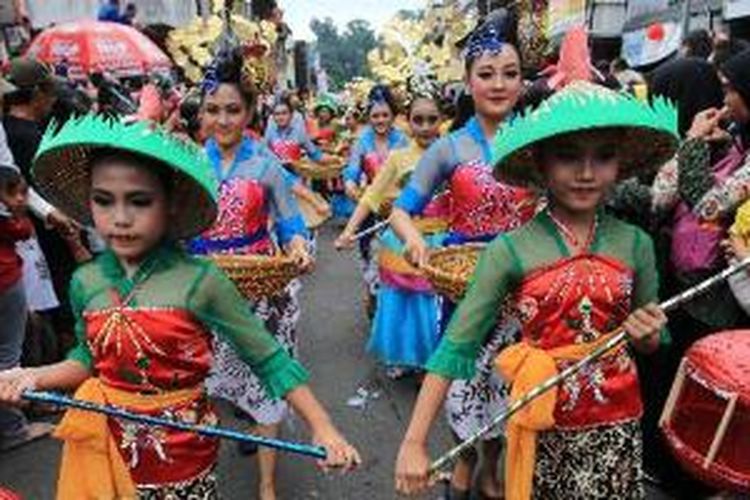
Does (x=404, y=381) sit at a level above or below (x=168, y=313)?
below

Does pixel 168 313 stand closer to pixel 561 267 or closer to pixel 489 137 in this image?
pixel 561 267

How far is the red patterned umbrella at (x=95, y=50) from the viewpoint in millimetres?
10109

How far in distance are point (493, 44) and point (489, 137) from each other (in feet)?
1.22

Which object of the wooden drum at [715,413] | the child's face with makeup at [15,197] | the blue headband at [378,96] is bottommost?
the wooden drum at [715,413]

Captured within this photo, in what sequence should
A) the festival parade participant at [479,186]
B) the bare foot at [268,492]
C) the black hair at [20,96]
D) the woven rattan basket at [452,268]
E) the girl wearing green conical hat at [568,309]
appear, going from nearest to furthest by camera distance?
the girl wearing green conical hat at [568,309] → the woven rattan basket at [452,268] → the festival parade participant at [479,186] → the bare foot at [268,492] → the black hair at [20,96]

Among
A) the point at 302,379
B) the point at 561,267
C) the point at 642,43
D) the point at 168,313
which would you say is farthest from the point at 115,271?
the point at 642,43

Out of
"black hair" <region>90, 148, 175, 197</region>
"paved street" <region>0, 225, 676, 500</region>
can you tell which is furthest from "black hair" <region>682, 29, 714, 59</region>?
"black hair" <region>90, 148, 175, 197</region>

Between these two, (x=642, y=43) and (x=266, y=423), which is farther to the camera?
(x=642, y=43)

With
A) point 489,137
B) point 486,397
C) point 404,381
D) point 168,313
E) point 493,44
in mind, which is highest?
point 493,44

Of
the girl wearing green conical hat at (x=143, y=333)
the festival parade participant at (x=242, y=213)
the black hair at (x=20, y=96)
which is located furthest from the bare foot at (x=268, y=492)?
the black hair at (x=20, y=96)

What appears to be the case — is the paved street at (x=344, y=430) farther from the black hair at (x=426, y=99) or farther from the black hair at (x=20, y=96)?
the black hair at (x=20, y=96)

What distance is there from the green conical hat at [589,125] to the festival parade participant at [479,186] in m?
1.01

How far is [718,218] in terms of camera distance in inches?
145

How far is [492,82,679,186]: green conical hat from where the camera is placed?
2498 millimetres
